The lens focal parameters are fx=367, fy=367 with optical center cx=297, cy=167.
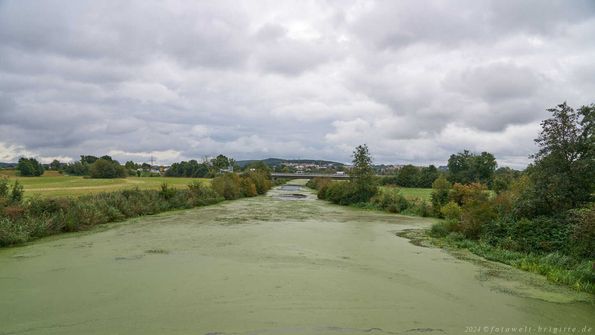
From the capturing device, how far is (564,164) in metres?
11.4

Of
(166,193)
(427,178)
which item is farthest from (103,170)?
(427,178)

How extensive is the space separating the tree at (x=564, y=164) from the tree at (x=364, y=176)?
24181 mm

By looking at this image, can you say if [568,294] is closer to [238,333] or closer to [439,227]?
[238,333]

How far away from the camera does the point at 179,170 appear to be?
94.4 metres

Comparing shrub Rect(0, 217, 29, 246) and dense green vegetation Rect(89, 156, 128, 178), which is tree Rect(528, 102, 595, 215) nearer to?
shrub Rect(0, 217, 29, 246)

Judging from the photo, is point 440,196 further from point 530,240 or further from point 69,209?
point 69,209

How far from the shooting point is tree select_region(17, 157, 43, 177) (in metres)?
54.4

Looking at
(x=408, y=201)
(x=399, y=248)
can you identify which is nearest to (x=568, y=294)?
(x=399, y=248)

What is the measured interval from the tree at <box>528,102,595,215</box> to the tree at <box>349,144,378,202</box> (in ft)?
79.3

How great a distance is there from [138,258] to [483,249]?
35.2 ft

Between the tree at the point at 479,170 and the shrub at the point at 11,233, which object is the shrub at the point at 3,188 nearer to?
the shrub at the point at 11,233

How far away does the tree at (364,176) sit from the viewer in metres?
36.2

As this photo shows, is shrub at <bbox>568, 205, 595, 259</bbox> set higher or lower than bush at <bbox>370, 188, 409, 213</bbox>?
higher

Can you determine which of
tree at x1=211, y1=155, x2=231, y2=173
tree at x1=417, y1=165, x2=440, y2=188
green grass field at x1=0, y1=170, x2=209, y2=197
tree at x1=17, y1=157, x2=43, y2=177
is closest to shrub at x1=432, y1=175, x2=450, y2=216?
green grass field at x1=0, y1=170, x2=209, y2=197
